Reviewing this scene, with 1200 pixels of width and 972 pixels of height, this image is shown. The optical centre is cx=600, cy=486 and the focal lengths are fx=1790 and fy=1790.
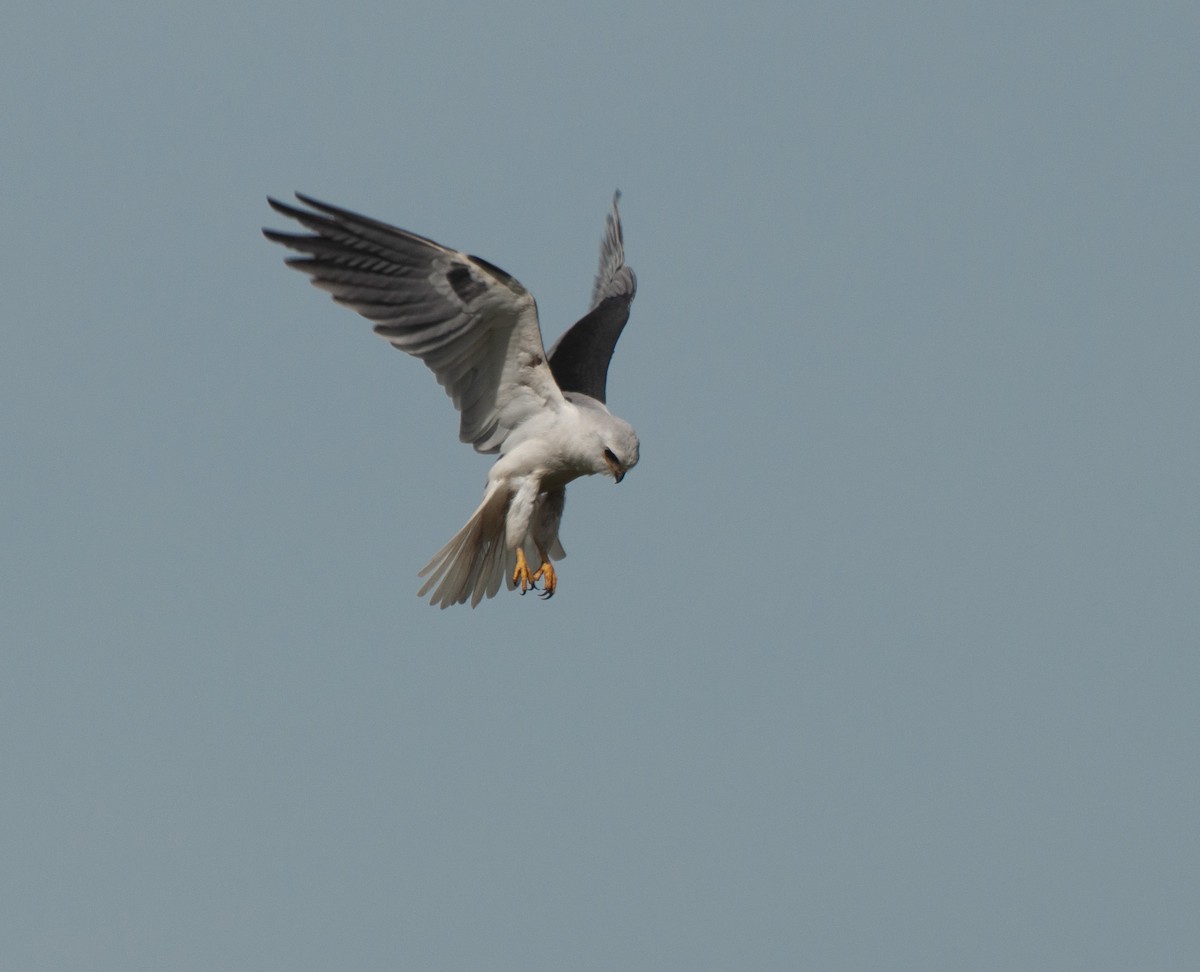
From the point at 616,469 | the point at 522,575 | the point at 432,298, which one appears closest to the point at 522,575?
the point at 522,575

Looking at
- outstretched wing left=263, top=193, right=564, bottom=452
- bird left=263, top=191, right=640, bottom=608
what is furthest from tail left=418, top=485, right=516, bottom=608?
outstretched wing left=263, top=193, right=564, bottom=452

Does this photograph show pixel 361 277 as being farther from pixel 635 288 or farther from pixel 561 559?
pixel 635 288

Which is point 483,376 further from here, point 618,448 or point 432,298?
point 618,448

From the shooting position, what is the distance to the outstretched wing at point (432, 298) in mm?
9391

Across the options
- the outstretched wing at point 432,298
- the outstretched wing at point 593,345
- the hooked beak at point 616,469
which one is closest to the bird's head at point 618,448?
the hooked beak at point 616,469

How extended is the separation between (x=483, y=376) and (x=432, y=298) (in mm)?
612

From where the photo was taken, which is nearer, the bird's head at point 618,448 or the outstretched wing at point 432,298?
the outstretched wing at point 432,298

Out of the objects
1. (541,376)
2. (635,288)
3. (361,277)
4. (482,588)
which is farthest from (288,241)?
(635,288)

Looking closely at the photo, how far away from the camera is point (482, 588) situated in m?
10.9

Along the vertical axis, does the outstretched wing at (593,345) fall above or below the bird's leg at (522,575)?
above

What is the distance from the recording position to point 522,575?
1020cm

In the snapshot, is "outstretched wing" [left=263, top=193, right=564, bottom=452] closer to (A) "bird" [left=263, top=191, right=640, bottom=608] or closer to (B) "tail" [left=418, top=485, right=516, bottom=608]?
(A) "bird" [left=263, top=191, right=640, bottom=608]

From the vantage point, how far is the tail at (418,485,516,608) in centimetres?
1038

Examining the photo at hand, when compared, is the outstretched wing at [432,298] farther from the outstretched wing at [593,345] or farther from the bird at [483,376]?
the outstretched wing at [593,345]
